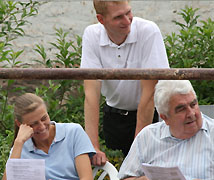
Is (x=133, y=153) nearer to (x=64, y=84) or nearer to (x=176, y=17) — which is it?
(x=64, y=84)

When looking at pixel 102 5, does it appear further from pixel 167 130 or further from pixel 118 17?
pixel 167 130

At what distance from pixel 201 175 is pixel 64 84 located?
2316 millimetres

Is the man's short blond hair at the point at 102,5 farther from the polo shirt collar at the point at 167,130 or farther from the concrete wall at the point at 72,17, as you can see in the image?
the concrete wall at the point at 72,17

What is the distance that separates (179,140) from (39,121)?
86 cm

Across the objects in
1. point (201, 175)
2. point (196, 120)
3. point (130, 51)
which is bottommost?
point (201, 175)

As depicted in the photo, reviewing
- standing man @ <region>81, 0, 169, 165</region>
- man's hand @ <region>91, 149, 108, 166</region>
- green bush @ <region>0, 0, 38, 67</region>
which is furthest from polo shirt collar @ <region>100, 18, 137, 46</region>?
green bush @ <region>0, 0, 38, 67</region>

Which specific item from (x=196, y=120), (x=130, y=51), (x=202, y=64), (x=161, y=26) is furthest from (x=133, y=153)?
(x=161, y=26)

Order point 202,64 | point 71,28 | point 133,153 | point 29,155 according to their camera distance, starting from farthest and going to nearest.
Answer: point 71,28 < point 202,64 < point 29,155 < point 133,153

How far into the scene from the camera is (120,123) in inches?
166

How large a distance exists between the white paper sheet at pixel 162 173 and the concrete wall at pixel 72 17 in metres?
2.89

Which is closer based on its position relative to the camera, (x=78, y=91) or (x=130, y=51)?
(x=130, y=51)

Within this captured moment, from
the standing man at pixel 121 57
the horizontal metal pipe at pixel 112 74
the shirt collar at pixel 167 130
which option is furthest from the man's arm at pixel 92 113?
the horizontal metal pipe at pixel 112 74

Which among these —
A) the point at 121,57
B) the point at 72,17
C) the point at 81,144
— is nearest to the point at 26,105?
the point at 81,144

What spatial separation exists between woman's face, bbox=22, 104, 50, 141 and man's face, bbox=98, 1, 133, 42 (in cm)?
65
